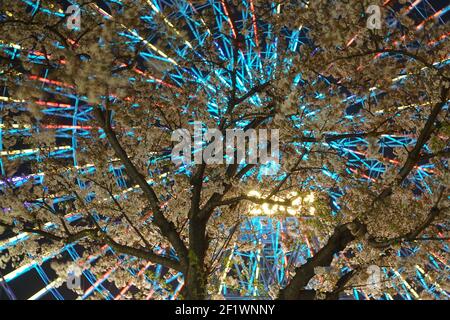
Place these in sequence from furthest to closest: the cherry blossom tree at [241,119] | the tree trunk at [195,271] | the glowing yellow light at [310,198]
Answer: the glowing yellow light at [310,198], the tree trunk at [195,271], the cherry blossom tree at [241,119]

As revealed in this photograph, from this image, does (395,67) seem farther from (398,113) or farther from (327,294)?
(327,294)

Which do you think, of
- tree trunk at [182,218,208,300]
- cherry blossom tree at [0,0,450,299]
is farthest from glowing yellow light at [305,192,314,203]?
tree trunk at [182,218,208,300]

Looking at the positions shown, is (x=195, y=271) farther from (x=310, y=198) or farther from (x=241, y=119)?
(x=310, y=198)

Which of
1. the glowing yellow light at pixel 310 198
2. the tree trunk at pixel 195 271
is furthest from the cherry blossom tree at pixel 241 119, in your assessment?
the glowing yellow light at pixel 310 198

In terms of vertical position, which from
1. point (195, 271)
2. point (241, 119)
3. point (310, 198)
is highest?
point (241, 119)

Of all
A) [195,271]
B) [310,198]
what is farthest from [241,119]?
Result: [195,271]

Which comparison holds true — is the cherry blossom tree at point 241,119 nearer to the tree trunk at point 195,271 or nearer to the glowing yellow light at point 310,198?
Result: the tree trunk at point 195,271

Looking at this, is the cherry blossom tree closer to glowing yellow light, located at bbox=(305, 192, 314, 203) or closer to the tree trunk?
the tree trunk

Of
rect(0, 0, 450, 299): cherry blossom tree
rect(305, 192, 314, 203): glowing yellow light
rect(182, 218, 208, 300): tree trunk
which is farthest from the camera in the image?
rect(305, 192, 314, 203): glowing yellow light

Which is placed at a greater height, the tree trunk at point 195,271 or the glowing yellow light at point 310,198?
the glowing yellow light at point 310,198

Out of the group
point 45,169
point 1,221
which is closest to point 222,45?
point 45,169

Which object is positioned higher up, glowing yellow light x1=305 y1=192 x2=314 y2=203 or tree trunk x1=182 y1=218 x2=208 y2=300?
glowing yellow light x1=305 y1=192 x2=314 y2=203
